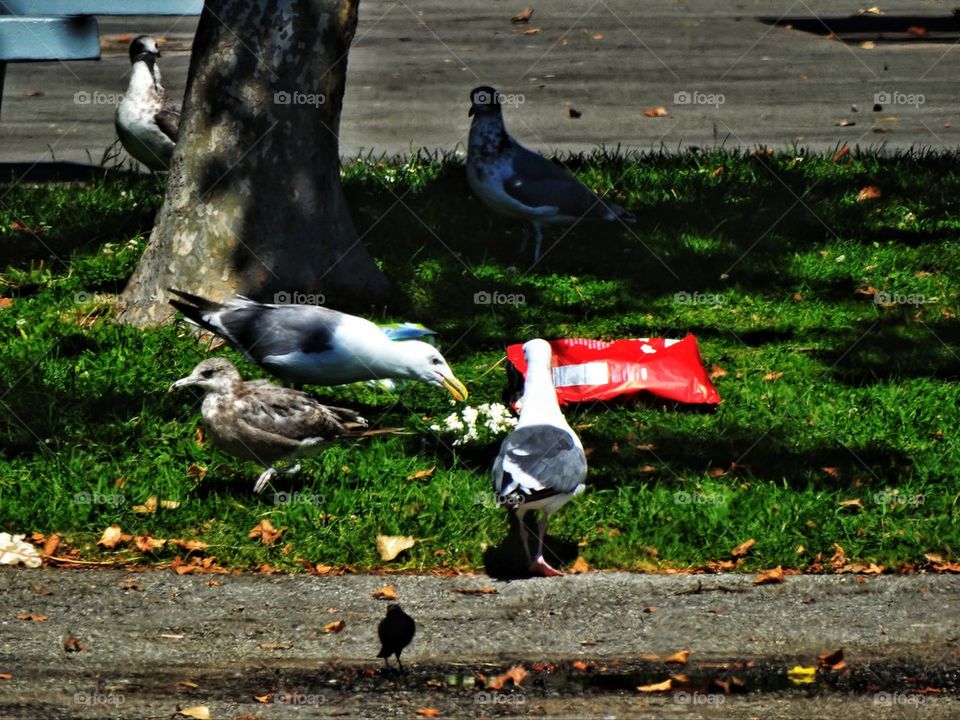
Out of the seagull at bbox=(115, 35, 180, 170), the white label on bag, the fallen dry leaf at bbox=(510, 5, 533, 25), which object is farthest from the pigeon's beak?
the fallen dry leaf at bbox=(510, 5, 533, 25)

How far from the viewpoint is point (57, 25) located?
10023 millimetres

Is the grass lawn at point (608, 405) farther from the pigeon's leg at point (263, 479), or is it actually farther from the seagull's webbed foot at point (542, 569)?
the seagull's webbed foot at point (542, 569)

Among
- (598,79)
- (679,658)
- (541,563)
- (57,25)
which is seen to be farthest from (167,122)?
(679,658)

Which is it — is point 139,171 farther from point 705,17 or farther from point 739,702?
point 705,17

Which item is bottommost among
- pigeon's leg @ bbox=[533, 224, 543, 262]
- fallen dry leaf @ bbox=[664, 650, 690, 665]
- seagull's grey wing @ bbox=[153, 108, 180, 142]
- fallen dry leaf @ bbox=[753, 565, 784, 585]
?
fallen dry leaf @ bbox=[664, 650, 690, 665]

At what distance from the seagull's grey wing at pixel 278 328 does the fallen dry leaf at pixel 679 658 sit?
8.50ft

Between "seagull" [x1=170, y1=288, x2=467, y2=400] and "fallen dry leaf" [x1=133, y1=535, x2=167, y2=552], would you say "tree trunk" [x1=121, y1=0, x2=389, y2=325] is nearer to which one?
"seagull" [x1=170, y1=288, x2=467, y2=400]

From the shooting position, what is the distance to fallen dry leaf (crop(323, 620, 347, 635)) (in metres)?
5.34

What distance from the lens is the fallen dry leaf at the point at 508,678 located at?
4953 mm

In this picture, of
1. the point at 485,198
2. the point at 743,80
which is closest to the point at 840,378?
the point at 485,198

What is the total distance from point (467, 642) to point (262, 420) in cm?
161

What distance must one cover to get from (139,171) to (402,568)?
5.90 meters

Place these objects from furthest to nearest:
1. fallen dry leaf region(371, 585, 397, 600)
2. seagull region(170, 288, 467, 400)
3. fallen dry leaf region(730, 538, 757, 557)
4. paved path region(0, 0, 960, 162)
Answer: paved path region(0, 0, 960, 162) < seagull region(170, 288, 467, 400) < fallen dry leaf region(730, 538, 757, 557) < fallen dry leaf region(371, 585, 397, 600)

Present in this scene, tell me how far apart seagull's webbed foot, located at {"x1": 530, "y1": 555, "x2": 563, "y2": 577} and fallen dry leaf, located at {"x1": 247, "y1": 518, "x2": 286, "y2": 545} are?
114 centimetres
